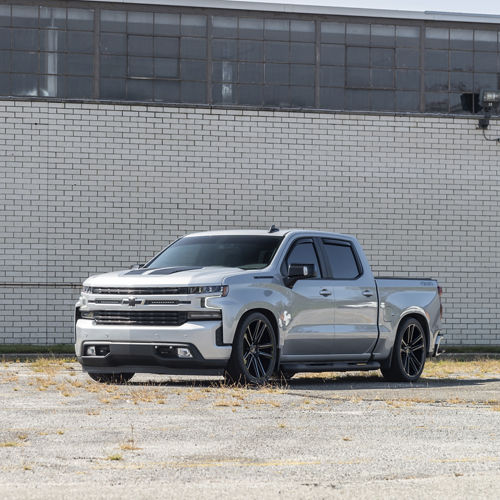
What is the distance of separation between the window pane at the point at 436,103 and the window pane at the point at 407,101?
21cm

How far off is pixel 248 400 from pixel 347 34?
14935 mm

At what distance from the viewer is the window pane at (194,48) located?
25141 millimetres

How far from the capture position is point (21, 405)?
11938mm

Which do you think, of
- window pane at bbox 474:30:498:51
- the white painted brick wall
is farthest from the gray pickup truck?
window pane at bbox 474:30:498:51

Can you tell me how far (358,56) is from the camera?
25953 millimetres

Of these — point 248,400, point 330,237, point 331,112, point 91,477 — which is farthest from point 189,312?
point 331,112

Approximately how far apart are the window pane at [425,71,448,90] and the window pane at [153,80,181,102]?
5217 millimetres

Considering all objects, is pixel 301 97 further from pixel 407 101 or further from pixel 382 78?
pixel 407 101

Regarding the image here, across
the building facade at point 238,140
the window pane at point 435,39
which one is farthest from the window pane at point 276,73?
the window pane at point 435,39

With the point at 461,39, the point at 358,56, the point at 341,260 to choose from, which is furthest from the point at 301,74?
the point at 341,260

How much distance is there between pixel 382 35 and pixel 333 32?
3.53 ft

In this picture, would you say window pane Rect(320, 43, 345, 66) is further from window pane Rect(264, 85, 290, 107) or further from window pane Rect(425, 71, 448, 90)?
window pane Rect(425, 71, 448, 90)

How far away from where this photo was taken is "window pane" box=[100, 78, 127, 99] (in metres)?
24.8

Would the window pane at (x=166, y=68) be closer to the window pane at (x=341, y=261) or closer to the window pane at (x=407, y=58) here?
the window pane at (x=407, y=58)
